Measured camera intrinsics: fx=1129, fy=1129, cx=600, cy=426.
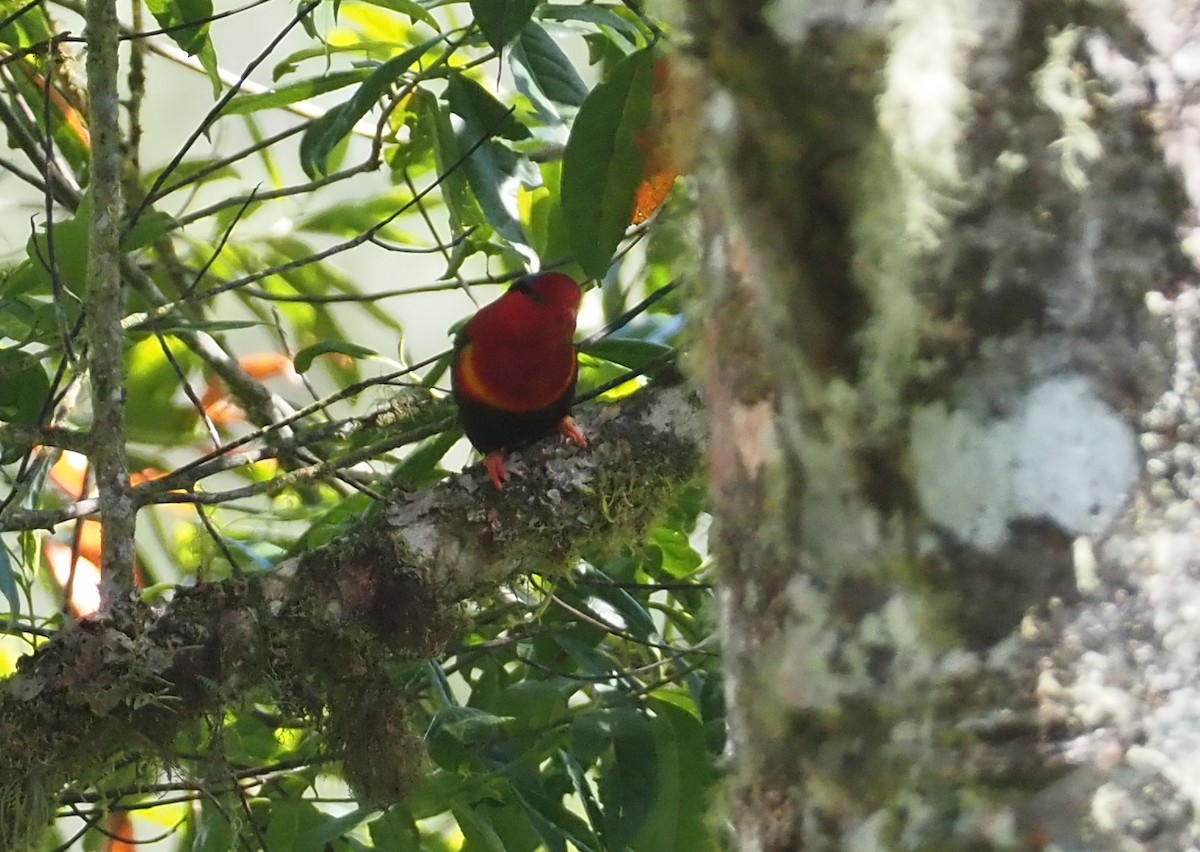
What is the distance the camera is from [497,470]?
1502 millimetres

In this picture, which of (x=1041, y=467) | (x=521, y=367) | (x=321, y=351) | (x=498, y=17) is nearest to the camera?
(x=1041, y=467)

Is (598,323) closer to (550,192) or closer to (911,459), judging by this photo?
(550,192)

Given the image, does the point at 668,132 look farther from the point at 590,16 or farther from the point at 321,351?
the point at 321,351

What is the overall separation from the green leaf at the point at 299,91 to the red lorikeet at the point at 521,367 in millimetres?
424

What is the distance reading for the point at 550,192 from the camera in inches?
76.1

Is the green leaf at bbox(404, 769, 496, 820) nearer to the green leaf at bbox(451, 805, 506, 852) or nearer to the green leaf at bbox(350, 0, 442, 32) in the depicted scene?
the green leaf at bbox(451, 805, 506, 852)

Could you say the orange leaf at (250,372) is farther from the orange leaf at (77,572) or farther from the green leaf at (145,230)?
the green leaf at (145,230)

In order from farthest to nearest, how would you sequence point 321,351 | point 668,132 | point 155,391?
point 155,391 < point 321,351 < point 668,132

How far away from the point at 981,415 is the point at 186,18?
4.43ft

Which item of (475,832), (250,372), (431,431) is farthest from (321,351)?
(250,372)

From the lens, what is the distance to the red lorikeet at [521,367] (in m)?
1.86

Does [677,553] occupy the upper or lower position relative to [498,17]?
lower

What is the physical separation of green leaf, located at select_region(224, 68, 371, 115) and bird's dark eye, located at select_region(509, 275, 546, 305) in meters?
0.41

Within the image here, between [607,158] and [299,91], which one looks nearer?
[607,158]
